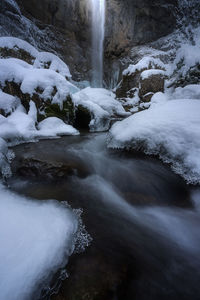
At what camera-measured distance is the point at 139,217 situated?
1873 millimetres

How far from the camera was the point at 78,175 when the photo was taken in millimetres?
2734

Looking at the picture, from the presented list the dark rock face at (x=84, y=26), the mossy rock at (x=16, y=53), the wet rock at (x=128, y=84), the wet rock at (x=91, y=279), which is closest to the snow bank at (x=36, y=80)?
the mossy rock at (x=16, y=53)

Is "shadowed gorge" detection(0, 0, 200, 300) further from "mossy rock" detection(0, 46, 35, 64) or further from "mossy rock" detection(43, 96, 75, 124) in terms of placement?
"mossy rock" detection(0, 46, 35, 64)

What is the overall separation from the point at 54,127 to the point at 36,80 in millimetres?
1718

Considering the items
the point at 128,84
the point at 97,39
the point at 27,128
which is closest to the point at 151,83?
the point at 128,84

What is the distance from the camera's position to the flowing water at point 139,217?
3.84 ft

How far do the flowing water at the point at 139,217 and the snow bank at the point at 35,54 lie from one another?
8695mm

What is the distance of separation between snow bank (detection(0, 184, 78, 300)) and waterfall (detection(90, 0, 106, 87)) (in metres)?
25.2

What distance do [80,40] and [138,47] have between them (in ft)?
26.6

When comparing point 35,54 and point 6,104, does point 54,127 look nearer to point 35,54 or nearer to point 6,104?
point 6,104

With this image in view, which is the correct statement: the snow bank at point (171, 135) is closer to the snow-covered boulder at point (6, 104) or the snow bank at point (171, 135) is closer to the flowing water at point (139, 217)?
the flowing water at point (139, 217)

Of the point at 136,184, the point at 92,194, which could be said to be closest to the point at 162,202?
the point at 136,184

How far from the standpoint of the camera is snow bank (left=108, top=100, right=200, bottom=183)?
2.41 meters

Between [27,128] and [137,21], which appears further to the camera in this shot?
[137,21]
